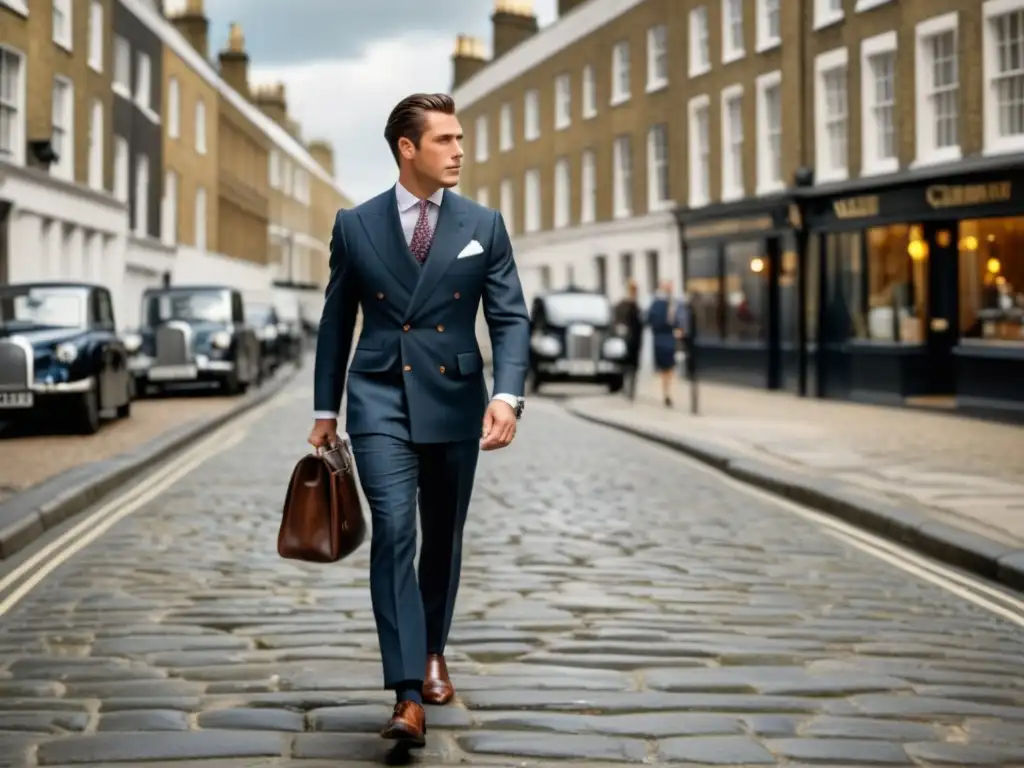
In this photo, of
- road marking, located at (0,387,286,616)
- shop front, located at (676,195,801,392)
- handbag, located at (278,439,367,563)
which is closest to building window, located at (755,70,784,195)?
shop front, located at (676,195,801,392)

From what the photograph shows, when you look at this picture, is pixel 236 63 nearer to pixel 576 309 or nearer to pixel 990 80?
pixel 576 309

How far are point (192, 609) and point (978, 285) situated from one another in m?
15.6

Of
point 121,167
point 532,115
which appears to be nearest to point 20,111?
point 121,167

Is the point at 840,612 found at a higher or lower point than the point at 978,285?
lower

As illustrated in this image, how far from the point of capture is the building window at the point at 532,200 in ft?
147

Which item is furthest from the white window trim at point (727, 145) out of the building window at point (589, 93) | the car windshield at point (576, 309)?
the building window at point (589, 93)

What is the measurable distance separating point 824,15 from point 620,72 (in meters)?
12.7

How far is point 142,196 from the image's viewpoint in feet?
136

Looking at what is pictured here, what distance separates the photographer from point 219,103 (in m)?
53.9

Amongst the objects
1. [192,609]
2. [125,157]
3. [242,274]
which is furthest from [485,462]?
[242,274]

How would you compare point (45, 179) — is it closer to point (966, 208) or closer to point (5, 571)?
point (966, 208)

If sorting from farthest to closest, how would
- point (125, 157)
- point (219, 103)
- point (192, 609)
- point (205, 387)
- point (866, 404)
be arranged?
point (219, 103), point (125, 157), point (205, 387), point (866, 404), point (192, 609)

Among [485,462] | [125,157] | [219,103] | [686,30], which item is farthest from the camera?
[219,103]

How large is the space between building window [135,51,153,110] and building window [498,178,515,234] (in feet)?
36.4
